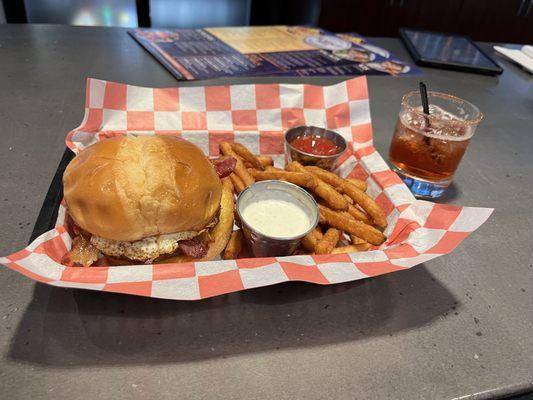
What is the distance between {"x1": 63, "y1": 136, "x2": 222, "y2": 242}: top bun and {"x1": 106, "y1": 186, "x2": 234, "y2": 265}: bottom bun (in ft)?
0.25

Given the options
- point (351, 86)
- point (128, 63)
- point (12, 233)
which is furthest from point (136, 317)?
point (128, 63)

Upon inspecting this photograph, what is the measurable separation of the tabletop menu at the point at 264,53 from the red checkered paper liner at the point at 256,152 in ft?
2.54

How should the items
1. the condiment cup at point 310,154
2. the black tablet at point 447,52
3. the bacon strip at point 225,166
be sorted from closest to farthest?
the bacon strip at point 225,166 < the condiment cup at point 310,154 < the black tablet at point 447,52

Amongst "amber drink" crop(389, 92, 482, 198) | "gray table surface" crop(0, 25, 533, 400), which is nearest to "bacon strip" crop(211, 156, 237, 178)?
"gray table surface" crop(0, 25, 533, 400)

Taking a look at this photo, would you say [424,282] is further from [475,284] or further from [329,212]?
[329,212]

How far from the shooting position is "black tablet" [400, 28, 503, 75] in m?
3.35

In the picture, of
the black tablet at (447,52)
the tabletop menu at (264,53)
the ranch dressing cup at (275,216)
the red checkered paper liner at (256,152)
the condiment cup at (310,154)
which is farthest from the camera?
the black tablet at (447,52)

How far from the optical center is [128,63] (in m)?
2.86

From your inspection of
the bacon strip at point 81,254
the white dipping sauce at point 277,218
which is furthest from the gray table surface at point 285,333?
the white dipping sauce at point 277,218

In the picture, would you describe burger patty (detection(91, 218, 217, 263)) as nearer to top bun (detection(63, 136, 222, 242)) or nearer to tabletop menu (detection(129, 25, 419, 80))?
top bun (detection(63, 136, 222, 242))

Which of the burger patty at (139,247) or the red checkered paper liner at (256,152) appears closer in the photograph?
the red checkered paper liner at (256,152)

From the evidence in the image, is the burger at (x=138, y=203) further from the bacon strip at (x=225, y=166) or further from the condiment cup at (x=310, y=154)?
the condiment cup at (x=310, y=154)

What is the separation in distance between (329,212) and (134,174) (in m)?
0.71

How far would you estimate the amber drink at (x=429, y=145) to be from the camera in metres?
1.70
